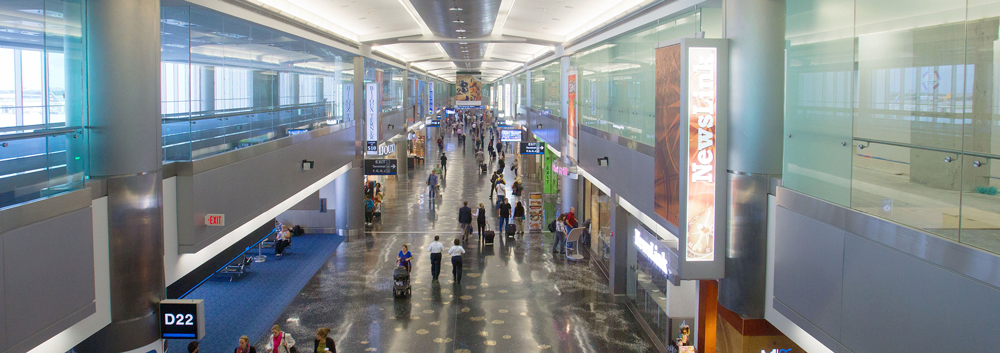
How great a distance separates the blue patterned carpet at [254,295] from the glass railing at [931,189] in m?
8.87

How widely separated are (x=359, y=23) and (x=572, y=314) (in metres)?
9.58

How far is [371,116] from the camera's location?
20.1m

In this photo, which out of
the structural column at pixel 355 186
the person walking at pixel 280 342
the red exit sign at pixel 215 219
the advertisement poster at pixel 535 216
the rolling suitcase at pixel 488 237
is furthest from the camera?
the advertisement poster at pixel 535 216

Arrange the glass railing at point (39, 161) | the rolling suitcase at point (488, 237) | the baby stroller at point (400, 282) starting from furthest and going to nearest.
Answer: the rolling suitcase at point (488, 237) < the baby stroller at point (400, 282) < the glass railing at point (39, 161)

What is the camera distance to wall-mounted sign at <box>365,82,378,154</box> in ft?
65.4

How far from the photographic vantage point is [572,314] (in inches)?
471

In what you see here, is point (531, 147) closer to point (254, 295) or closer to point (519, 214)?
point (519, 214)

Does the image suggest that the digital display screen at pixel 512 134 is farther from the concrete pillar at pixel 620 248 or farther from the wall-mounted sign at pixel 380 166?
the concrete pillar at pixel 620 248

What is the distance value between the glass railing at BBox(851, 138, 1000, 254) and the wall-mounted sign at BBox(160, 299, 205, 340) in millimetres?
6534

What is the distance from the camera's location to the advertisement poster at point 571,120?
17.3 metres

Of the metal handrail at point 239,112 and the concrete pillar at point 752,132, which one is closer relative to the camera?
the concrete pillar at point 752,132

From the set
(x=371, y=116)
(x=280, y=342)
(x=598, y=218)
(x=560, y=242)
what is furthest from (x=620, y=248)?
(x=371, y=116)

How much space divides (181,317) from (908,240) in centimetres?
692

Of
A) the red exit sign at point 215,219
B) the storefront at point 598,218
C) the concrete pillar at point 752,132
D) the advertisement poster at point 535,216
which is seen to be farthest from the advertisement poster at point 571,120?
the red exit sign at point 215,219
